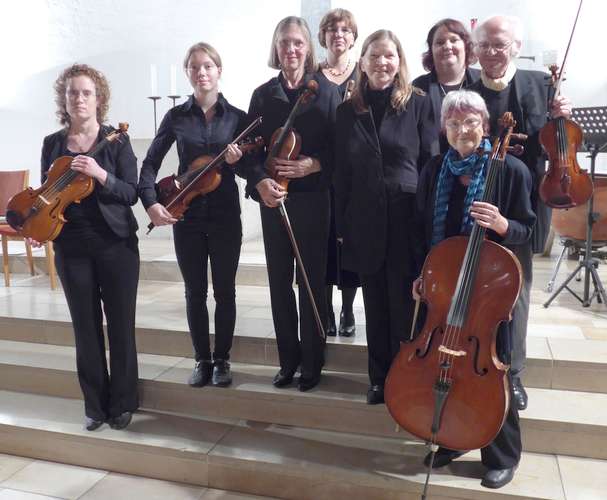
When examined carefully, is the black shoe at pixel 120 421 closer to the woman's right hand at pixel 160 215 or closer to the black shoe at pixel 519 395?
the woman's right hand at pixel 160 215

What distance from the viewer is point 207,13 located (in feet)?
18.1

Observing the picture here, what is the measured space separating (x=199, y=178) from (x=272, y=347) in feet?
2.88

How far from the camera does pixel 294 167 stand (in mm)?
2088

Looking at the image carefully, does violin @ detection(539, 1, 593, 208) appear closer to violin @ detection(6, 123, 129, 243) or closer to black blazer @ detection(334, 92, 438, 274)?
black blazer @ detection(334, 92, 438, 274)

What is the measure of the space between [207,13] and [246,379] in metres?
4.06

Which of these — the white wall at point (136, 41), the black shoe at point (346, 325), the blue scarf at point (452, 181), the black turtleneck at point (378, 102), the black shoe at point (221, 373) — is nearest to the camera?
the blue scarf at point (452, 181)

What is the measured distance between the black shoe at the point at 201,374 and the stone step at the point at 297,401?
0.11ft

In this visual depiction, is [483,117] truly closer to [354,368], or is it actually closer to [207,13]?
[354,368]

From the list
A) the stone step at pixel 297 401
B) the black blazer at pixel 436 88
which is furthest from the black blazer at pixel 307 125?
the stone step at pixel 297 401

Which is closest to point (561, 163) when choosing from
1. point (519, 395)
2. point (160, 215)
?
point (519, 395)

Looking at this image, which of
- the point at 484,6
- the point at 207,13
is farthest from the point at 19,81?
the point at 484,6

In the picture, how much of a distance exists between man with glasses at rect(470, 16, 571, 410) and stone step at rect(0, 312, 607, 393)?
0.49m

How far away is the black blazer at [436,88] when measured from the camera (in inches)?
78.7

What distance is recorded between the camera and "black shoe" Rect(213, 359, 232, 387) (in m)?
2.45
